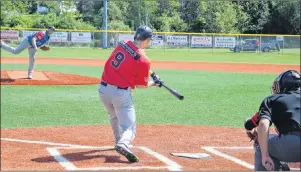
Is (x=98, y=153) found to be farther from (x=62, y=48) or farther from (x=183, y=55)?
(x=62, y=48)

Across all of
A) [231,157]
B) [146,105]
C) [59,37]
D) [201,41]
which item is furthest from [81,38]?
[231,157]

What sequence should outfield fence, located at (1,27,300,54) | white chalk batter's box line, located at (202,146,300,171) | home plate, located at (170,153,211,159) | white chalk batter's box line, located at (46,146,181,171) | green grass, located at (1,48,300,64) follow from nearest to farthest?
1. white chalk batter's box line, located at (46,146,181,171)
2. white chalk batter's box line, located at (202,146,300,171)
3. home plate, located at (170,153,211,159)
4. outfield fence, located at (1,27,300,54)
5. green grass, located at (1,48,300,64)

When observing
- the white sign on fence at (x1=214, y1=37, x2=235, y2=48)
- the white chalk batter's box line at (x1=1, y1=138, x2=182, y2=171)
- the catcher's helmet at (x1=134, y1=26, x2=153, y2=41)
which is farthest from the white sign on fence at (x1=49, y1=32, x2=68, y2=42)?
the catcher's helmet at (x1=134, y1=26, x2=153, y2=41)

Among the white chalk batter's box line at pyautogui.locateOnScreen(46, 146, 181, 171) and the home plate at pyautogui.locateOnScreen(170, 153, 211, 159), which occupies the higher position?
the white chalk batter's box line at pyautogui.locateOnScreen(46, 146, 181, 171)

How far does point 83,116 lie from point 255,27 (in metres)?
3.24

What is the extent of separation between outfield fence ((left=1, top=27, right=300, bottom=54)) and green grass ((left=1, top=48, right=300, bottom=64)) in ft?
0.57

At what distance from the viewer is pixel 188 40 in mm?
19266

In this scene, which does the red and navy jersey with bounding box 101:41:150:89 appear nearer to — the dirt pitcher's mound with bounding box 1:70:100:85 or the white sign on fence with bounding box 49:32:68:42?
the dirt pitcher's mound with bounding box 1:70:100:85

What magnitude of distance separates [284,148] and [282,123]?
142mm

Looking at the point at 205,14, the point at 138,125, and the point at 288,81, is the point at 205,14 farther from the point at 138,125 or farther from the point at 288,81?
the point at 288,81

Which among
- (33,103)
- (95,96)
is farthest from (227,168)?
(95,96)

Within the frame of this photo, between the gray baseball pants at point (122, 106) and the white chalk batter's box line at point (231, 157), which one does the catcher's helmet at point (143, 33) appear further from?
the white chalk batter's box line at point (231, 157)

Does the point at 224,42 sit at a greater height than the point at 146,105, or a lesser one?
greater

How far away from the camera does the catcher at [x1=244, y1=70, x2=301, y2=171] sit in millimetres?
2709
